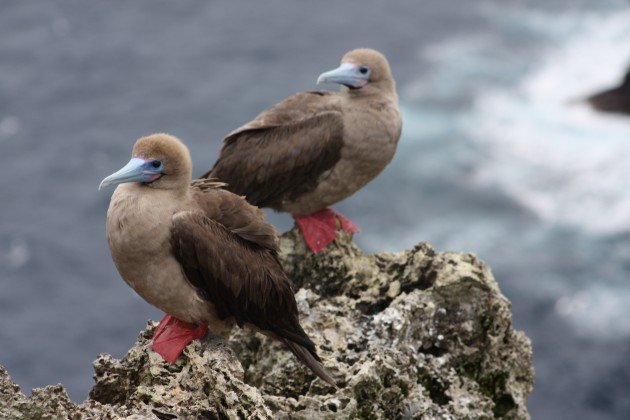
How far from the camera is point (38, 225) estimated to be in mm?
39625

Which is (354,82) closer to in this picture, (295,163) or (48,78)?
(295,163)

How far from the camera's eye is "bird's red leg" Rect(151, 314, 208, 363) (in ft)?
33.4

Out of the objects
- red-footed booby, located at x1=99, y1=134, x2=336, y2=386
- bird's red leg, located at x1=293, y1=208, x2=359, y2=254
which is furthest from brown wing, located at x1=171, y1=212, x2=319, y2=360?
bird's red leg, located at x1=293, y1=208, x2=359, y2=254

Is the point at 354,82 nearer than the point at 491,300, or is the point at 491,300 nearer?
the point at 491,300

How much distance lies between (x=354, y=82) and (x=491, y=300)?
3.55 meters

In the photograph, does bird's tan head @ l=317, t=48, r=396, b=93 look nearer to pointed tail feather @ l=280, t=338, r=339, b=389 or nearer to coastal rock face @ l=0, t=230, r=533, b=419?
coastal rock face @ l=0, t=230, r=533, b=419

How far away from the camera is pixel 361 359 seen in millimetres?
10930

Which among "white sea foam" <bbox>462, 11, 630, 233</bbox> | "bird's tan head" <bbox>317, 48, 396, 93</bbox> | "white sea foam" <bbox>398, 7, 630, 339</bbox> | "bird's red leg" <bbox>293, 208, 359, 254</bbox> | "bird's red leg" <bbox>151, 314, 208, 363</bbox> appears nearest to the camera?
"bird's red leg" <bbox>151, 314, 208, 363</bbox>

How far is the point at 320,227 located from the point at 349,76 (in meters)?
1.91

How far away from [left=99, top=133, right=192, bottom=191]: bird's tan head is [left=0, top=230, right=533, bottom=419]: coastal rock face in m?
1.49

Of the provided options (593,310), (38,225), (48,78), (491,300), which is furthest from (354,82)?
(48,78)

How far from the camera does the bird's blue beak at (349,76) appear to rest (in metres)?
14.0

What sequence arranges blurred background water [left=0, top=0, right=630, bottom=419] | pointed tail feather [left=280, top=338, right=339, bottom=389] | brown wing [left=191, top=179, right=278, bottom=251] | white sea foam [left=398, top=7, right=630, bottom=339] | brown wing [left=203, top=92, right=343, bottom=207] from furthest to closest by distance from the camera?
1. white sea foam [left=398, top=7, right=630, bottom=339]
2. blurred background water [left=0, top=0, right=630, bottom=419]
3. brown wing [left=203, top=92, right=343, bottom=207]
4. brown wing [left=191, top=179, right=278, bottom=251]
5. pointed tail feather [left=280, top=338, right=339, bottom=389]

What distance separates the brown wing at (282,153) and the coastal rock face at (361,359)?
2.66ft
